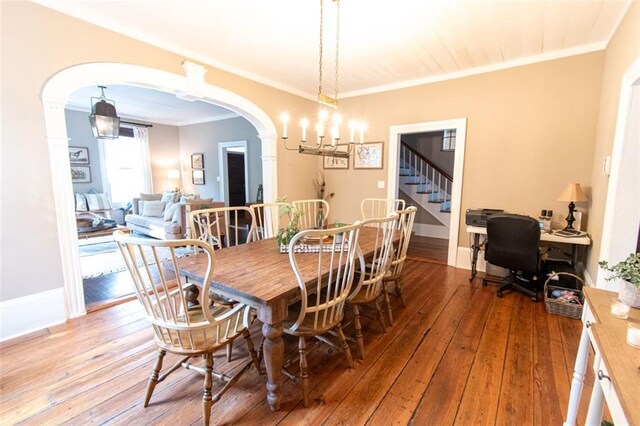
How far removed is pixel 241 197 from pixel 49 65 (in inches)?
213

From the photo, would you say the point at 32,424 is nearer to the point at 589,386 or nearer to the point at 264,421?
the point at 264,421

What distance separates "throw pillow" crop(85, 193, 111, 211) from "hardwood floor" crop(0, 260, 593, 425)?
15.9 feet

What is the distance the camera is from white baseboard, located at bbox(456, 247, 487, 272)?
152 inches

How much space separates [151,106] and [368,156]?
15.1ft

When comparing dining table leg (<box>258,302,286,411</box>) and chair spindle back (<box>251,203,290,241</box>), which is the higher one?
chair spindle back (<box>251,203,290,241</box>)

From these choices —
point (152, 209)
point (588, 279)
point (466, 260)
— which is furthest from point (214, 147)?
point (588, 279)

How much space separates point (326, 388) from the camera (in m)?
1.76

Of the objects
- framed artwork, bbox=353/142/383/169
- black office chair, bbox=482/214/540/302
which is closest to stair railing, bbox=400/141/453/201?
framed artwork, bbox=353/142/383/169

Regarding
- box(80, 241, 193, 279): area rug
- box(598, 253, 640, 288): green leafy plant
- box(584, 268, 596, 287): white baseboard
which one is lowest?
box(80, 241, 193, 279): area rug

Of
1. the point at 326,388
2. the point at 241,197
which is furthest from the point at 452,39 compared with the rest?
the point at 241,197

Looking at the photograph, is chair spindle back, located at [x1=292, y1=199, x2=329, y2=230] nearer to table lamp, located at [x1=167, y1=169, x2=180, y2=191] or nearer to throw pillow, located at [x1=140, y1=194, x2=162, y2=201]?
throw pillow, located at [x1=140, y1=194, x2=162, y2=201]

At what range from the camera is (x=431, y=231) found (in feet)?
20.0

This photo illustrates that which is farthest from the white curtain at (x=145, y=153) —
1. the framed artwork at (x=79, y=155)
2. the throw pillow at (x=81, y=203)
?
the throw pillow at (x=81, y=203)

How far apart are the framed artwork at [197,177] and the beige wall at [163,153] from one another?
0.60m
